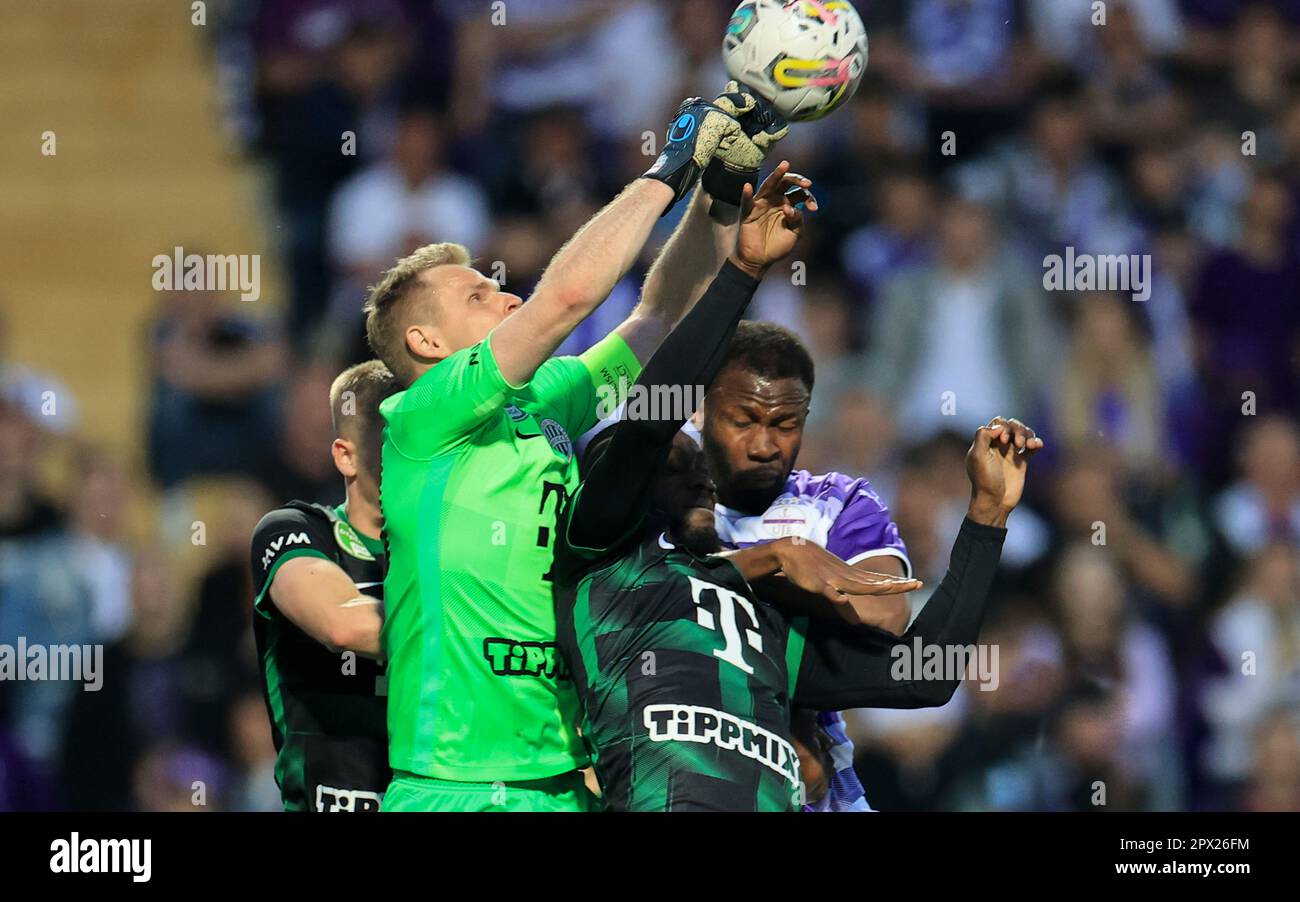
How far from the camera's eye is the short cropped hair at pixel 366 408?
4977 mm

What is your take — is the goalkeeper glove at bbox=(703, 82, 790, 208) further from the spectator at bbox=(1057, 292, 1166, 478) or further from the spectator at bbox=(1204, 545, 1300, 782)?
the spectator at bbox=(1204, 545, 1300, 782)

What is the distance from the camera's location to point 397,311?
464 centimetres

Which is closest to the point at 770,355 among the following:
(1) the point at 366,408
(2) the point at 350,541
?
(1) the point at 366,408

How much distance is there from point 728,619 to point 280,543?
1158mm

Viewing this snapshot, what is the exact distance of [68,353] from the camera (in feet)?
28.3

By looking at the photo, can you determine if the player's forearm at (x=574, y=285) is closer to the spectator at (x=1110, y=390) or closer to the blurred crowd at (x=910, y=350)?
the blurred crowd at (x=910, y=350)

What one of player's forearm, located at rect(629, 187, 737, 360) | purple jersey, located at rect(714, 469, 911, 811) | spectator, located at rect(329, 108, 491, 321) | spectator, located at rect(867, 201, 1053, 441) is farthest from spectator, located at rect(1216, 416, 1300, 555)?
player's forearm, located at rect(629, 187, 737, 360)

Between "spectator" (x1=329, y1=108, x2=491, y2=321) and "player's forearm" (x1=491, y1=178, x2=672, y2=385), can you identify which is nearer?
"player's forearm" (x1=491, y1=178, x2=672, y2=385)

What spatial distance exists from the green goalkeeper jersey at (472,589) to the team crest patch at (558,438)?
0.42 ft

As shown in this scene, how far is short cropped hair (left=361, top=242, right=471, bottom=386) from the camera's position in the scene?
15.2ft

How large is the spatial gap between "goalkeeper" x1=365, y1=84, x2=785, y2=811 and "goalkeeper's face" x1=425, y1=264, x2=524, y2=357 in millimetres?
158

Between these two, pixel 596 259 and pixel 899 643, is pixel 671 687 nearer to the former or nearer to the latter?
pixel 899 643
